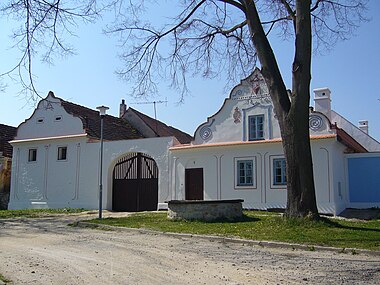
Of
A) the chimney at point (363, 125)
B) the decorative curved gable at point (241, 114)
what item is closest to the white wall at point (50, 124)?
the decorative curved gable at point (241, 114)

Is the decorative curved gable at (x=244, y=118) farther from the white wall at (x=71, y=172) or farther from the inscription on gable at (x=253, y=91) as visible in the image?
the white wall at (x=71, y=172)

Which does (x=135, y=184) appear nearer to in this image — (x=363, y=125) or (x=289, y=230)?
(x=289, y=230)

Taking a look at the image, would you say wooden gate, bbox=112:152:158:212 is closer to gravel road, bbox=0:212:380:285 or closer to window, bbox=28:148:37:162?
window, bbox=28:148:37:162

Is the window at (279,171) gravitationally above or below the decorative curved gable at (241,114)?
below

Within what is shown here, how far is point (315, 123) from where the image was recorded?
66.3 feet

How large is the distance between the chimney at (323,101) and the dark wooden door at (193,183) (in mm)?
7166

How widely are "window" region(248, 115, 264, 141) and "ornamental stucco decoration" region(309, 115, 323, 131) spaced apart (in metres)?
2.44

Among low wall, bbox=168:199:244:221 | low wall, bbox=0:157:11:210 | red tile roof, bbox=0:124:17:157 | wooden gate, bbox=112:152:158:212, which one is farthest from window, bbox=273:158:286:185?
low wall, bbox=0:157:11:210

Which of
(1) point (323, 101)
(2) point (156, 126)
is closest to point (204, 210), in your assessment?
(1) point (323, 101)

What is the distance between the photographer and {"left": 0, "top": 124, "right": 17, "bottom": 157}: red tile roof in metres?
31.0

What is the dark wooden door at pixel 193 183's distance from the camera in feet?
74.9

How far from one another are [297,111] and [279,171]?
24.4 ft

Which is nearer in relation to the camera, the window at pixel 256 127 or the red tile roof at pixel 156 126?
the window at pixel 256 127

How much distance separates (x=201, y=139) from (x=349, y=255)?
46.0ft
